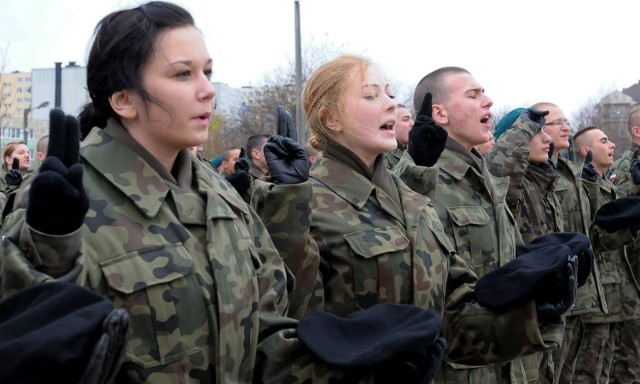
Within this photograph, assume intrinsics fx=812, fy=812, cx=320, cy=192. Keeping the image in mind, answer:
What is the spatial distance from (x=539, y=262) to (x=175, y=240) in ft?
5.50

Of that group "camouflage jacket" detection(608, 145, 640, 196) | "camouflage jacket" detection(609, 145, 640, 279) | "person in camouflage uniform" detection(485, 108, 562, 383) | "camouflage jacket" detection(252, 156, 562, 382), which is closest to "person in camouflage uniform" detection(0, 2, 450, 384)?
"camouflage jacket" detection(252, 156, 562, 382)

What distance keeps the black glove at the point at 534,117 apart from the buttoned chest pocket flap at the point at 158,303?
407cm

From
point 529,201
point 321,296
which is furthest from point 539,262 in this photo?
point 529,201

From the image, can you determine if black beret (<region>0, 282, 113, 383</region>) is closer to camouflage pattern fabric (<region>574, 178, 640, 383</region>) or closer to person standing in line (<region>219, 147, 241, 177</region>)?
camouflage pattern fabric (<region>574, 178, 640, 383</region>)

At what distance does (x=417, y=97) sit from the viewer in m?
5.31

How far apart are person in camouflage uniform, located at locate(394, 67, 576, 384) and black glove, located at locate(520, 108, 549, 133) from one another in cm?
109

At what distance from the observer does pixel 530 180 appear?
23.0 ft

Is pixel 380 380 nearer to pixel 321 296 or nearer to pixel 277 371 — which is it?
pixel 277 371

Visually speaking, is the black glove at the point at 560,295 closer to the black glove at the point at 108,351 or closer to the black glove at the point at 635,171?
the black glove at the point at 108,351

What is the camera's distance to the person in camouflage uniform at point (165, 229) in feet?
7.85

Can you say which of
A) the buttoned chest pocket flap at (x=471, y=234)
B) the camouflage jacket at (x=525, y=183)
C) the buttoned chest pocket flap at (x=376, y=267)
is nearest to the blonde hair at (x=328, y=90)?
the buttoned chest pocket flap at (x=376, y=267)

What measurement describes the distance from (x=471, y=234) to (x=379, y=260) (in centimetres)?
121

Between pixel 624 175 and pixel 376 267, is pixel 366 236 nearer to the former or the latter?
pixel 376 267

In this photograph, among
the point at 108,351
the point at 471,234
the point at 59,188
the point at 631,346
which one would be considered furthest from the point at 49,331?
the point at 631,346
